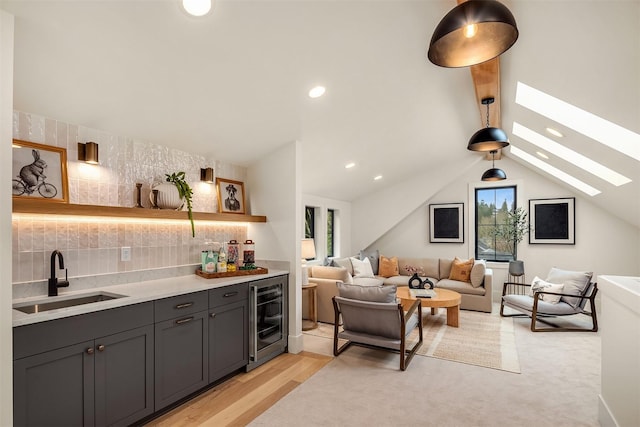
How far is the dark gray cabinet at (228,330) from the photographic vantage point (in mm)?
2875

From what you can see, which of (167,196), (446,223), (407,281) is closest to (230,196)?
(167,196)

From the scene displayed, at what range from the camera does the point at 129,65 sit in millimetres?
2193

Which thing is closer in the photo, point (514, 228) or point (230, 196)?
point (230, 196)

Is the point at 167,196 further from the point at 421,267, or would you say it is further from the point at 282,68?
the point at 421,267

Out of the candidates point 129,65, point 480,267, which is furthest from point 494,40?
point 480,267

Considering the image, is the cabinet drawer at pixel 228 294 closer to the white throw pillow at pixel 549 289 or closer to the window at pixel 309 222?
the window at pixel 309 222

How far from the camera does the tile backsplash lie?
7.52 feet

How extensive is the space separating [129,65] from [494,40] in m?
2.20

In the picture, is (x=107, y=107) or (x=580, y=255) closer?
(x=107, y=107)

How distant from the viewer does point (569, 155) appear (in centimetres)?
432

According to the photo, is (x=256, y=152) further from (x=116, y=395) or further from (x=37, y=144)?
(x=116, y=395)

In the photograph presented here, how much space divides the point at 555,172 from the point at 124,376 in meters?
6.51

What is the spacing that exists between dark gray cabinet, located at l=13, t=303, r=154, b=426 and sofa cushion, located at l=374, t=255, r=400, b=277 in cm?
509

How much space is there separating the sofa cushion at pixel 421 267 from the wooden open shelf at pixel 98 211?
440 centimetres
